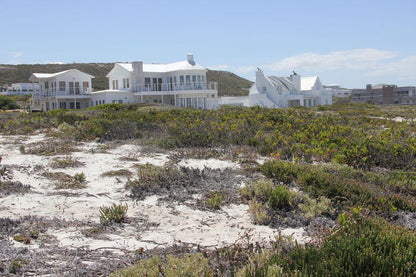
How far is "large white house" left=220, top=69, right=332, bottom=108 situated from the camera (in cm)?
5222

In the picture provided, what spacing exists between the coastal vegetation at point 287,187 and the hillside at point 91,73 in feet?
204

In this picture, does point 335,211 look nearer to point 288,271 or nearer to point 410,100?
point 288,271

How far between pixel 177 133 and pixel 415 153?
8.48 m

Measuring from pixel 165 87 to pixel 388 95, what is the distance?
63143mm

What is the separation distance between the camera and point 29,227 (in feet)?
20.0

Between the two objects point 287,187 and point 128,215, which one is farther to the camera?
point 287,187

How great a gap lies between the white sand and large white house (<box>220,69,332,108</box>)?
41.6m

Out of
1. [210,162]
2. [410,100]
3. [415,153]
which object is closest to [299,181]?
[210,162]

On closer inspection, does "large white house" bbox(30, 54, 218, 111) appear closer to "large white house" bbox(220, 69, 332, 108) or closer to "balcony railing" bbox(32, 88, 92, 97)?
"balcony railing" bbox(32, 88, 92, 97)

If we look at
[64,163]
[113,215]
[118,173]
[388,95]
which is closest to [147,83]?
[64,163]

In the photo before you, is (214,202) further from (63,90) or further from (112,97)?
(63,90)

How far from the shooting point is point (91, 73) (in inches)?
3538

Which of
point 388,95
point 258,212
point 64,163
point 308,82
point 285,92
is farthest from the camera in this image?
point 388,95

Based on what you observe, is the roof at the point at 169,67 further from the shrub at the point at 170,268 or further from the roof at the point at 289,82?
the shrub at the point at 170,268
